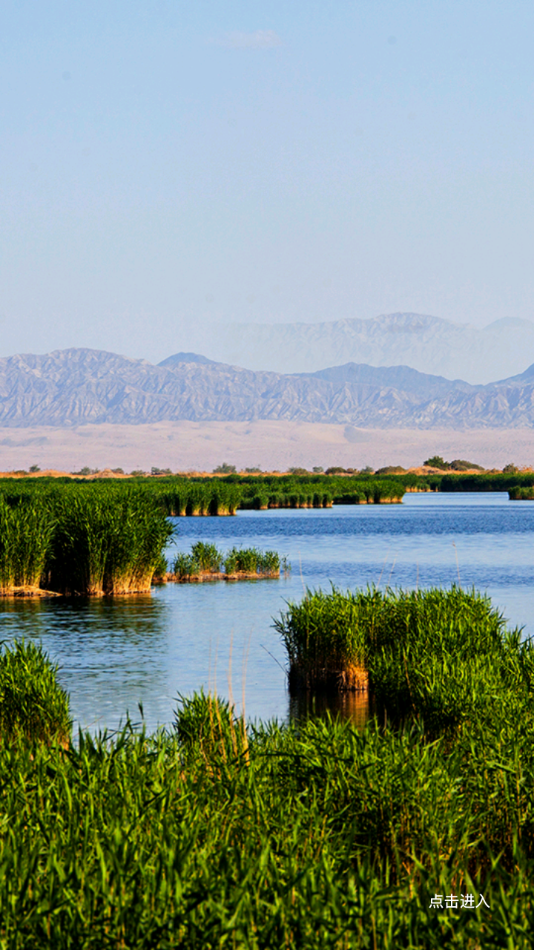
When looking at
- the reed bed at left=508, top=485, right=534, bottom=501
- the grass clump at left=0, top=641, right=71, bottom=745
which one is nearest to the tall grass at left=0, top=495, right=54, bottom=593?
the grass clump at left=0, top=641, right=71, bottom=745

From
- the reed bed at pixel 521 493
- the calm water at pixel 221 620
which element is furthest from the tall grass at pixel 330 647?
the reed bed at pixel 521 493

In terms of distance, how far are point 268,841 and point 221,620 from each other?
15.9 m

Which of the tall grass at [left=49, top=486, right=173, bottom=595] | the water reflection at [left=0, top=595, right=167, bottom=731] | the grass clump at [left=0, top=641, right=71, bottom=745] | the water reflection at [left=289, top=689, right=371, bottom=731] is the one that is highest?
the tall grass at [left=49, top=486, right=173, bottom=595]

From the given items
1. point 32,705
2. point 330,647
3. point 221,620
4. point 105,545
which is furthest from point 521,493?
point 32,705

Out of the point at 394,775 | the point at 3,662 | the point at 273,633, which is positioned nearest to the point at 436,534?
the point at 273,633

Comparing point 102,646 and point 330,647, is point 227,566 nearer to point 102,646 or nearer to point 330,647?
point 102,646

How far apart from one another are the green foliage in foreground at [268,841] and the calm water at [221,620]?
2.55 metres

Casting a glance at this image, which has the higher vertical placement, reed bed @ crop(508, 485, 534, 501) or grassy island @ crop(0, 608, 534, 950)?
reed bed @ crop(508, 485, 534, 501)

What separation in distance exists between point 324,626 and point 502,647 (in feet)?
9.32

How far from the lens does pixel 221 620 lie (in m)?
21.9

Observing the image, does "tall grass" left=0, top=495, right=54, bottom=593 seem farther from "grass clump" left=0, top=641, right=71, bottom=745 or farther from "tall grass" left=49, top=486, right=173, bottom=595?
"grass clump" left=0, top=641, right=71, bottom=745

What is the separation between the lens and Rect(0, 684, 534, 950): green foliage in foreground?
5.01 meters

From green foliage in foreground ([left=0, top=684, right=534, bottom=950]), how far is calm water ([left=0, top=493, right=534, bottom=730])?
8.38 ft

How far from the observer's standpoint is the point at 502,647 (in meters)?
13.5
